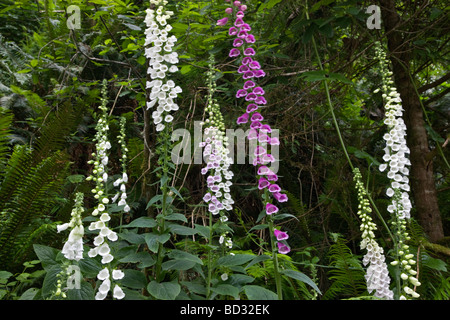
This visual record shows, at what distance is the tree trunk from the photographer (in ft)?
9.60

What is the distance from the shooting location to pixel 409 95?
312cm

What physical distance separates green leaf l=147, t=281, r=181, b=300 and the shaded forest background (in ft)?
2.95

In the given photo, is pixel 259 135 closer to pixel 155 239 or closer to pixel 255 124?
pixel 255 124

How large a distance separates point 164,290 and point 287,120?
2.24m

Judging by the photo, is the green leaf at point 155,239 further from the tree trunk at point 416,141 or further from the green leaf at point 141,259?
the tree trunk at point 416,141

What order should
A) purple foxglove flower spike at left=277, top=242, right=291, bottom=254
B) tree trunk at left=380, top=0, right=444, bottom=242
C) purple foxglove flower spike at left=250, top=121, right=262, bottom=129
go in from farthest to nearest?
tree trunk at left=380, top=0, right=444, bottom=242, purple foxglove flower spike at left=250, top=121, right=262, bottom=129, purple foxglove flower spike at left=277, top=242, right=291, bottom=254

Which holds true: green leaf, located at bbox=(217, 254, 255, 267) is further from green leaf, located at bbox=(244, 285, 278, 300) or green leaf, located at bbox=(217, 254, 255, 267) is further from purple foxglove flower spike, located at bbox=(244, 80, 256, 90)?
purple foxglove flower spike, located at bbox=(244, 80, 256, 90)

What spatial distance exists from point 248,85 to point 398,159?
1.05 m

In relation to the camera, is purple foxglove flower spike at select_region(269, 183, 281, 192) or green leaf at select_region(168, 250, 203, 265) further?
purple foxglove flower spike at select_region(269, 183, 281, 192)

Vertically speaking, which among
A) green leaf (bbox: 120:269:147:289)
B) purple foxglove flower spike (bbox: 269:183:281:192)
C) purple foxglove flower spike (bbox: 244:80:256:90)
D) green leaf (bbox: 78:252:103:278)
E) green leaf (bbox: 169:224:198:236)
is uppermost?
purple foxglove flower spike (bbox: 244:80:256:90)

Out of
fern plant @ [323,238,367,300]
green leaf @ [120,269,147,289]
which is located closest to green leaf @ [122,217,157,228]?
green leaf @ [120,269,147,289]
